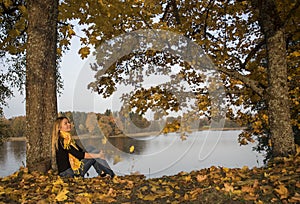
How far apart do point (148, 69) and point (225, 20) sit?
3481mm

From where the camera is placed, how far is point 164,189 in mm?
4535

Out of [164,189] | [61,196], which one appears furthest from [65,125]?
[164,189]

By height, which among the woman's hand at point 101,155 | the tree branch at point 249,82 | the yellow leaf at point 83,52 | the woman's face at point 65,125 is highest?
the yellow leaf at point 83,52

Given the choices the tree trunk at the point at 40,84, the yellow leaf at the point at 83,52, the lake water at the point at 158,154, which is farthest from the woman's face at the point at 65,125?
the yellow leaf at the point at 83,52

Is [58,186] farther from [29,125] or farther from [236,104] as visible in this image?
[236,104]

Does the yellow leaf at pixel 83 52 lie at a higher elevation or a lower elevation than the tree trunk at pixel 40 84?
higher

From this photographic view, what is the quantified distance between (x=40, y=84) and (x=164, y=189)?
297cm

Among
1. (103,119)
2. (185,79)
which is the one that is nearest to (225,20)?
(185,79)

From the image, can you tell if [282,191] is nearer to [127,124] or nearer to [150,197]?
[150,197]

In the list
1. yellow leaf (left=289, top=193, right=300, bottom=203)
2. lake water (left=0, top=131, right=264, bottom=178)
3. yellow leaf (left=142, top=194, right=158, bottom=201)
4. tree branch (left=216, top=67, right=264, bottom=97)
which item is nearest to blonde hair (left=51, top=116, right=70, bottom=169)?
lake water (left=0, top=131, right=264, bottom=178)

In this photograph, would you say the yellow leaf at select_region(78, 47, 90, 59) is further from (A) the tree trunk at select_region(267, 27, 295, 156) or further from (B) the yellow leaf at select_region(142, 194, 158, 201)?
(B) the yellow leaf at select_region(142, 194, 158, 201)

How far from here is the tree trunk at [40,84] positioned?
566 cm

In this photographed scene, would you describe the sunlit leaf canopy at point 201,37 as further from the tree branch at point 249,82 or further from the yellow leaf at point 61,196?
the yellow leaf at point 61,196

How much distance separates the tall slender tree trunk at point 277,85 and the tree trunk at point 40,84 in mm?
4504
